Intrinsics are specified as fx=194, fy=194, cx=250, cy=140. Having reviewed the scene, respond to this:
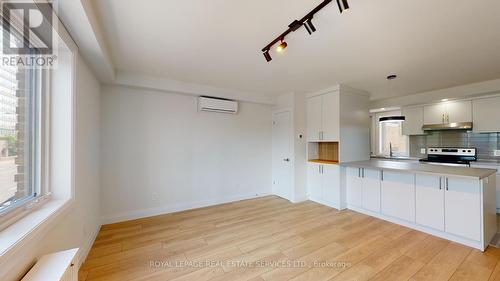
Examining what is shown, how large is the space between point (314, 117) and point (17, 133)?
4.28 m

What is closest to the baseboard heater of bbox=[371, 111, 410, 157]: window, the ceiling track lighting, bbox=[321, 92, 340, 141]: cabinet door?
the ceiling track lighting

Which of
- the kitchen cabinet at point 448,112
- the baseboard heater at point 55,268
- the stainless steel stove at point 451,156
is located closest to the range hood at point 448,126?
the kitchen cabinet at point 448,112

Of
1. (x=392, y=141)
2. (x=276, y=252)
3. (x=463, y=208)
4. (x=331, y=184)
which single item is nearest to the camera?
(x=276, y=252)

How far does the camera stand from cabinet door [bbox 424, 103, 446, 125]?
13.8 ft

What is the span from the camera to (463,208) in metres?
2.47

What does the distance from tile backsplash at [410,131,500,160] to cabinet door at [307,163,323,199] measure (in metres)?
2.79

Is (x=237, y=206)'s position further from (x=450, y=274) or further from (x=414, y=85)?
(x=414, y=85)

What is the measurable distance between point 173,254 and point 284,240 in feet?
4.65

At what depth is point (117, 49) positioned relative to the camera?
2.39m

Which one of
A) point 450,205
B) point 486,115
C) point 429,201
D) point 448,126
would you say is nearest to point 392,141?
point 448,126

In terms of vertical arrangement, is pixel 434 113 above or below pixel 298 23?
below

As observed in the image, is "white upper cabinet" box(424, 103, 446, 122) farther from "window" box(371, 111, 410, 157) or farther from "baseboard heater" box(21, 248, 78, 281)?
"baseboard heater" box(21, 248, 78, 281)

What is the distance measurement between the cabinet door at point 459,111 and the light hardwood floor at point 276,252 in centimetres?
279

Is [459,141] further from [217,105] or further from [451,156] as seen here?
[217,105]
